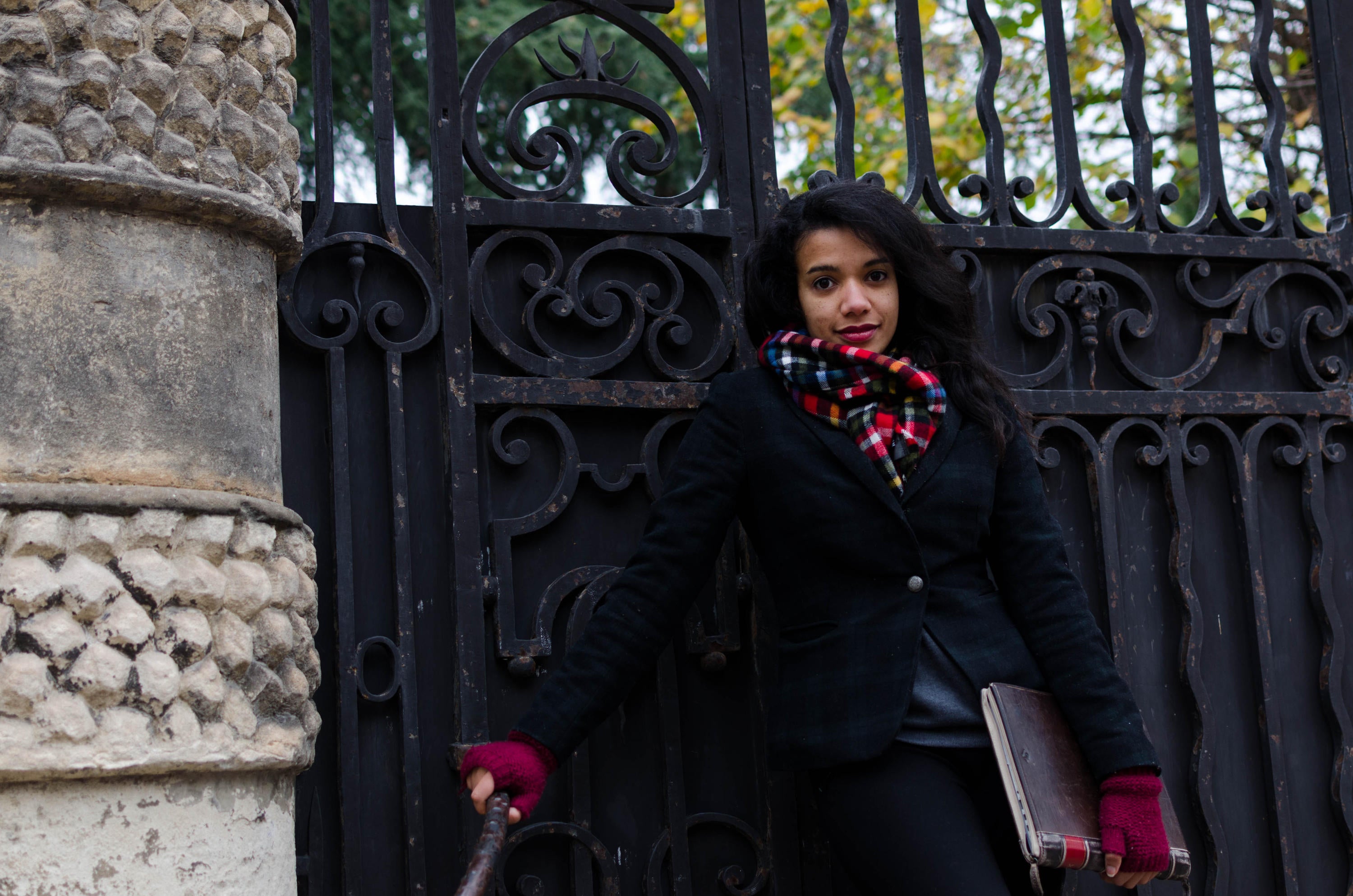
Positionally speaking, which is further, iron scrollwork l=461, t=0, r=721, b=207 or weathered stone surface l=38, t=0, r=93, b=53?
iron scrollwork l=461, t=0, r=721, b=207

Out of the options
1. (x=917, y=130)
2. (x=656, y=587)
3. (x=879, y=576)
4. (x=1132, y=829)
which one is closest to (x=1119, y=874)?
(x=1132, y=829)

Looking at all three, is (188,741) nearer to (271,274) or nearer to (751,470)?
(271,274)

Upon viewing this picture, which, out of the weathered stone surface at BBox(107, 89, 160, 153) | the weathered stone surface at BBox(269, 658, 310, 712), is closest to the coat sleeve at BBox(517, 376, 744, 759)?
the weathered stone surface at BBox(269, 658, 310, 712)

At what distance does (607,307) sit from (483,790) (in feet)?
3.34

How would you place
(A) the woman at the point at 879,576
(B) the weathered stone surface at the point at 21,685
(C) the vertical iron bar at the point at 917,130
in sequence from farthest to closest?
(C) the vertical iron bar at the point at 917,130 < (A) the woman at the point at 879,576 < (B) the weathered stone surface at the point at 21,685

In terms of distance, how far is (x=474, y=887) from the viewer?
5.81 feet

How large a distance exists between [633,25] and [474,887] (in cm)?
179

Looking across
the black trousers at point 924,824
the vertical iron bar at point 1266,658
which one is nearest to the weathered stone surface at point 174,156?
the black trousers at point 924,824

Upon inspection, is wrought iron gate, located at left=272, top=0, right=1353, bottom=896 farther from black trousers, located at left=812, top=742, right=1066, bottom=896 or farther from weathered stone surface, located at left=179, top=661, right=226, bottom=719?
weathered stone surface, located at left=179, top=661, right=226, bottom=719

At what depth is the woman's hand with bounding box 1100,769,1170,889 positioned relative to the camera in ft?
6.78

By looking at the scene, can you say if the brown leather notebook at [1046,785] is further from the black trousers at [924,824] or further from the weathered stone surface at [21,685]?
the weathered stone surface at [21,685]

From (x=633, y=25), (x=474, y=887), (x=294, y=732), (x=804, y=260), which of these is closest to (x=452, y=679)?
(x=294, y=732)

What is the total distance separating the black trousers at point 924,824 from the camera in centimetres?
204

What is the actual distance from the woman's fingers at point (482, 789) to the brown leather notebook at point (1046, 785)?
0.75 m
